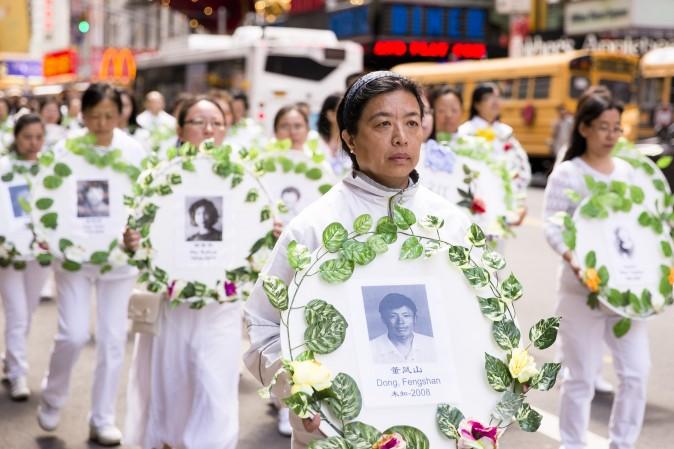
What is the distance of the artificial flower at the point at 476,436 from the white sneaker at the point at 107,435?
11.6 ft

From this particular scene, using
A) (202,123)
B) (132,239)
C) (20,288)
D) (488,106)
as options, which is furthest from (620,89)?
(132,239)

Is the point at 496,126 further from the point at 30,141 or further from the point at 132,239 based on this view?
the point at 132,239

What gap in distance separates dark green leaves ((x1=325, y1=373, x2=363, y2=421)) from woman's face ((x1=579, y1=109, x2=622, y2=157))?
10.8 feet

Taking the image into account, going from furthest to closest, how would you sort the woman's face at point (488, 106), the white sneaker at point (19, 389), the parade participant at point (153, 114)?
the parade participant at point (153, 114) → the woman's face at point (488, 106) → the white sneaker at point (19, 389)

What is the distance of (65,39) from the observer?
217 feet

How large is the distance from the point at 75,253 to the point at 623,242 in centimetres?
292

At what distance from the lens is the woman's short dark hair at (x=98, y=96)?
20.0ft

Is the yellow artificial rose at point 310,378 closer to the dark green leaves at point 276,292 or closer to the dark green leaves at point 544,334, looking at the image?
the dark green leaves at point 276,292

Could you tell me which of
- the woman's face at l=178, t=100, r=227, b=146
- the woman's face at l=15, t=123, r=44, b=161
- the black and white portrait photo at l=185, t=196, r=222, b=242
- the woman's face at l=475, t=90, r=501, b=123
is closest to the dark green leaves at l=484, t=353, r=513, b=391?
the black and white portrait photo at l=185, t=196, r=222, b=242

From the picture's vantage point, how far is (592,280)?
5.25 m

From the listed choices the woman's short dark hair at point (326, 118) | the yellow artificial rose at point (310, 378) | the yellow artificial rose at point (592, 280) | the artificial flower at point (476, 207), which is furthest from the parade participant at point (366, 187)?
the woman's short dark hair at point (326, 118)

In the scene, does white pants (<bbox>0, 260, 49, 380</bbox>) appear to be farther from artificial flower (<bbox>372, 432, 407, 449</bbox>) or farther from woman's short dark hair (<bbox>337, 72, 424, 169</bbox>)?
artificial flower (<bbox>372, 432, 407, 449</bbox>)

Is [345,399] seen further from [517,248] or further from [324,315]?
[517,248]

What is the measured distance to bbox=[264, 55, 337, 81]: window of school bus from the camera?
845 inches
